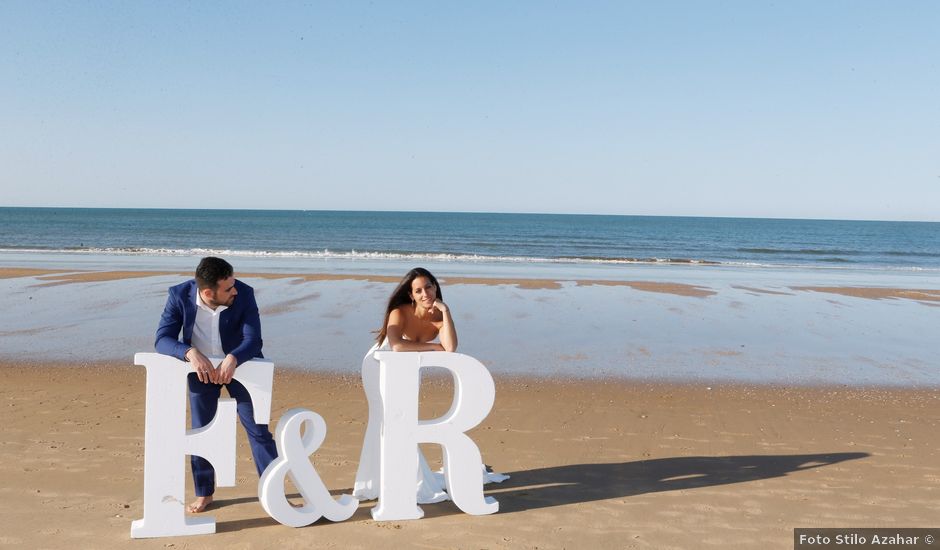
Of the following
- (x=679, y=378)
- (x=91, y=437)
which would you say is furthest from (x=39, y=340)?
(x=679, y=378)

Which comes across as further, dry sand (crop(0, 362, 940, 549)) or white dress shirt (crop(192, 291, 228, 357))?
white dress shirt (crop(192, 291, 228, 357))

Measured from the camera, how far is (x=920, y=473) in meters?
5.97

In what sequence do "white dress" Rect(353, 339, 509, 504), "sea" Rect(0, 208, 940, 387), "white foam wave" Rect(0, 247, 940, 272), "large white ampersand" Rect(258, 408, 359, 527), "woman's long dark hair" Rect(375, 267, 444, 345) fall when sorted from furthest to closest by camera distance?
"white foam wave" Rect(0, 247, 940, 272) < "sea" Rect(0, 208, 940, 387) < "woman's long dark hair" Rect(375, 267, 444, 345) < "white dress" Rect(353, 339, 509, 504) < "large white ampersand" Rect(258, 408, 359, 527)

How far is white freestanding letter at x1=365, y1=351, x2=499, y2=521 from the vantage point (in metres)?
4.88

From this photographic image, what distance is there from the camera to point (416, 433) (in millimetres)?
4961

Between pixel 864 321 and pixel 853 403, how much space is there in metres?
7.68

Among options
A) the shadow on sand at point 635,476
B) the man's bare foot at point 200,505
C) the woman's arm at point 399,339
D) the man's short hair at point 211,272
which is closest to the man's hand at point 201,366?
the man's short hair at point 211,272

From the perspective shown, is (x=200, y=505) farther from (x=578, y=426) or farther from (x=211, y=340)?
(x=578, y=426)

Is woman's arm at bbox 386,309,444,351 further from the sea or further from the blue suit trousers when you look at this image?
the sea

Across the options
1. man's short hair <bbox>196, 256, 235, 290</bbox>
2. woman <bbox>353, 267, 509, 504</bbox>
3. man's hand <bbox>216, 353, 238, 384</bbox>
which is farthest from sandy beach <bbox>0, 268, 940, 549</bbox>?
man's short hair <bbox>196, 256, 235, 290</bbox>

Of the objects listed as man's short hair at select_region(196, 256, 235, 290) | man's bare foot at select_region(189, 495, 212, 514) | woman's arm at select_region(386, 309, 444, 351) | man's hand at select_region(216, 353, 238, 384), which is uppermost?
man's short hair at select_region(196, 256, 235, 290)

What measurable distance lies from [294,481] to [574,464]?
249cm

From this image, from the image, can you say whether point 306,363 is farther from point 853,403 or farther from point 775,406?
point 853,403

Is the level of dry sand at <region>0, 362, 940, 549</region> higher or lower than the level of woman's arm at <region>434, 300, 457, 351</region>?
lower
